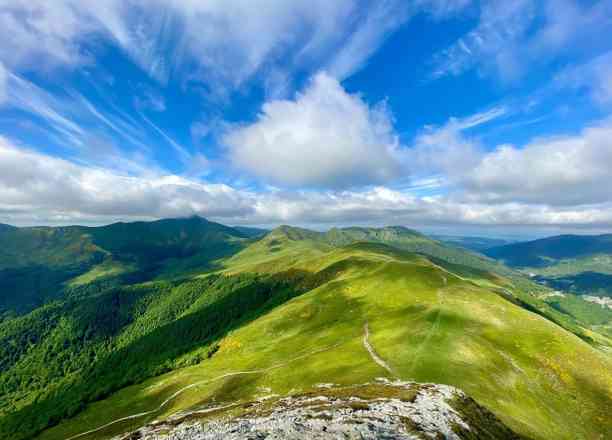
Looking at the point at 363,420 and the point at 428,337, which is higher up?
the point at 363,420

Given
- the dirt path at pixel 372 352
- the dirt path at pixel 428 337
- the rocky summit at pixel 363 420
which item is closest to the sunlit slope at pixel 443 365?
the dirt path at pixel 428 337

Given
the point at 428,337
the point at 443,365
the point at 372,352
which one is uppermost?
the point at 443,365

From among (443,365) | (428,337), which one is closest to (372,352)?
(428,337)

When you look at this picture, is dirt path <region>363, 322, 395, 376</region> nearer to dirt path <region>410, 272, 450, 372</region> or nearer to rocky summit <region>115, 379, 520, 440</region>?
dirt path <region>410, 272, 450, 372</region>

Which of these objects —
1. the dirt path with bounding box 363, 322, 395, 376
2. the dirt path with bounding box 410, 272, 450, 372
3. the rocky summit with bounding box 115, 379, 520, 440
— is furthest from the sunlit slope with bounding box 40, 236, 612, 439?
the rocky summit with bounding box 115, 379, 520, 440

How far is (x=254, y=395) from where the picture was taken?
72.2 m

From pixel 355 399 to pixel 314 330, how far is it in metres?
105

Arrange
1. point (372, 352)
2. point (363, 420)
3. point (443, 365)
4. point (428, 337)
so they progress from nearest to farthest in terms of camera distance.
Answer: point (363, 420)
point (443, 365)
point (372, 352)
point (428, 337)

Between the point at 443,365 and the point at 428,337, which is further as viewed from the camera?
the point at 428,337

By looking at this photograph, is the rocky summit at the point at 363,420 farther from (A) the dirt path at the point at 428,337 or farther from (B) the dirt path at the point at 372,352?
(A) the dirt path at the point at 428,337

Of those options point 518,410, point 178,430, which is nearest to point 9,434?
point 178,430

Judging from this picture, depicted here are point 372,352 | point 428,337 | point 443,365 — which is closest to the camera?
point 443,365

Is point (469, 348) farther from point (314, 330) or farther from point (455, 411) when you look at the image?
point (314, 330)

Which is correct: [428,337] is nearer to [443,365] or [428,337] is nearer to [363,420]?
[443,365]
